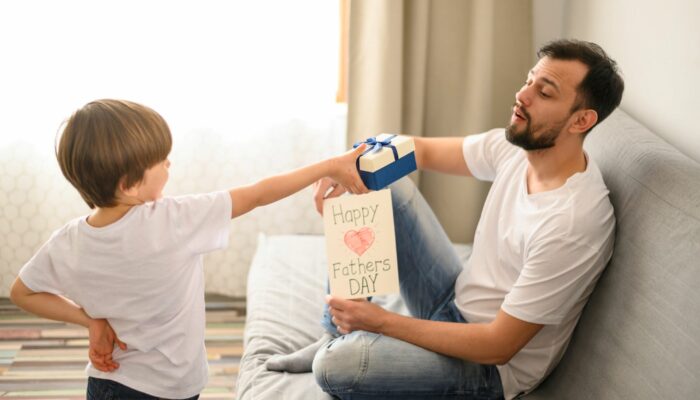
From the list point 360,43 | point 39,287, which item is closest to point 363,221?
→ point 39,287

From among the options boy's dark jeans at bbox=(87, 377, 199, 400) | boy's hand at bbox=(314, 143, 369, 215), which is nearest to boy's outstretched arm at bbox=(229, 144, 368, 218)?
boy's hand at bbox=(314, 143, 369, 215)

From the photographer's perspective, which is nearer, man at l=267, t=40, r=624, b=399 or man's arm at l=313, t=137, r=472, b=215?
man at l=267, t=40, r=624, b=399

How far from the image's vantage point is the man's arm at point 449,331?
1527mm

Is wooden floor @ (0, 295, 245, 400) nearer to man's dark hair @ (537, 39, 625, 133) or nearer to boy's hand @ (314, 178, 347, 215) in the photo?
boy's hand @ (314, 178, 347, 215)

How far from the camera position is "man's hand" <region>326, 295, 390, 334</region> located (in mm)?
1628

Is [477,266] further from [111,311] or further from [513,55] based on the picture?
[513,55]

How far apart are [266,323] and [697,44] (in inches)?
49.4

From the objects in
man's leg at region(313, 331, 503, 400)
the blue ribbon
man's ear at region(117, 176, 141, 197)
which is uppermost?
man's ear at region(117, 176, 141, 197)

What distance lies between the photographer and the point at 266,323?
1.96m

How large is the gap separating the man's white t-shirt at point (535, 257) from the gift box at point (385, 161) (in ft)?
0.82

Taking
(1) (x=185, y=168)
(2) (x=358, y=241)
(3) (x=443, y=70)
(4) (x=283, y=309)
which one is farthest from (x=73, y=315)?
(3) (x=443, y=70)

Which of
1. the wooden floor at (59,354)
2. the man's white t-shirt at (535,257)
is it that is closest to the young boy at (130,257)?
the man's white t-shirt at (535,257)

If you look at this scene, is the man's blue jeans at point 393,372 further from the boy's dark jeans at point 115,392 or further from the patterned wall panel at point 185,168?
the patterned wall panel at point 185,168

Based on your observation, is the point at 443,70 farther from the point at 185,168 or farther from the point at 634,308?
the point at 634,308
